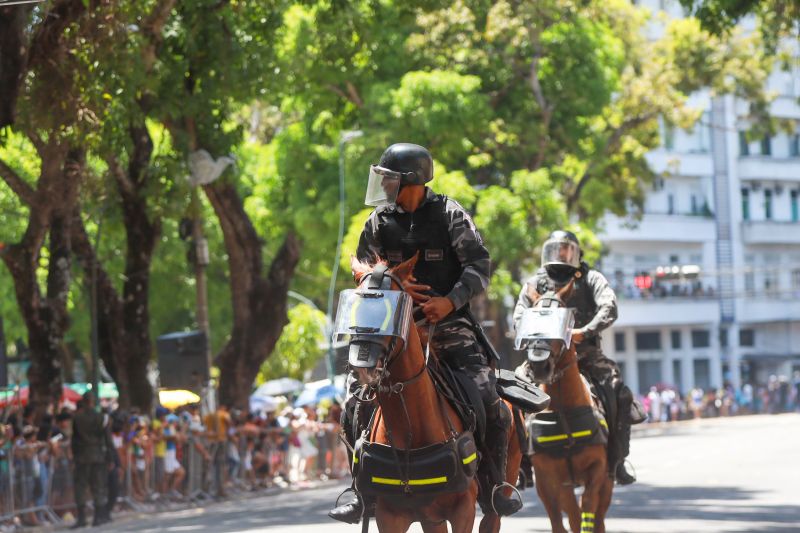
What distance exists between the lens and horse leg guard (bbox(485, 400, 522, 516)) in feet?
31.1

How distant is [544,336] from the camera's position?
1173cm

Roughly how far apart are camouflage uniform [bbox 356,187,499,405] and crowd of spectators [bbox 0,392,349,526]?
12364mm

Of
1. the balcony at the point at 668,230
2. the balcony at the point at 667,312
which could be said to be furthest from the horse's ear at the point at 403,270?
the balcony at the point at 667,312

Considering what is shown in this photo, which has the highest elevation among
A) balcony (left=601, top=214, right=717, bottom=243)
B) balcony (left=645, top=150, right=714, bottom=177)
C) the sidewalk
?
balcony (left=645, top=150, right=714, bottom=177)

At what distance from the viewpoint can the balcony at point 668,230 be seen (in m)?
65.9

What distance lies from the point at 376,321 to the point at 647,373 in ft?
205

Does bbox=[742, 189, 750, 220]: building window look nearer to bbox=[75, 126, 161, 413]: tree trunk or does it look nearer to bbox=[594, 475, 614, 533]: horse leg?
bbox=[75, 126, 161, 413]: tree trunk

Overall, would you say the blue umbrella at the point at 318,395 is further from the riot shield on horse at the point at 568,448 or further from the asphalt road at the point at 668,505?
the riot shield on horse at the point at 568,448

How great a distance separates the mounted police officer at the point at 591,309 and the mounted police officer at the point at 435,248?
11.1 ft

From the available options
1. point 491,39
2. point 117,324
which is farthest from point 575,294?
point 491,39

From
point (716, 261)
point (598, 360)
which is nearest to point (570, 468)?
point (598, 360)

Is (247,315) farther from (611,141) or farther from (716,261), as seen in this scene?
(716,261)

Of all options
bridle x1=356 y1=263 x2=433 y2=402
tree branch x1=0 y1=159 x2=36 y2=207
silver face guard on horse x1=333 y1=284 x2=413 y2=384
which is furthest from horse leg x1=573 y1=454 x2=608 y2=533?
tree branch x1=0 y1=159 x2=36 y2=207

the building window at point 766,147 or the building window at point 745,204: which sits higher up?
the building window at point 766,147
